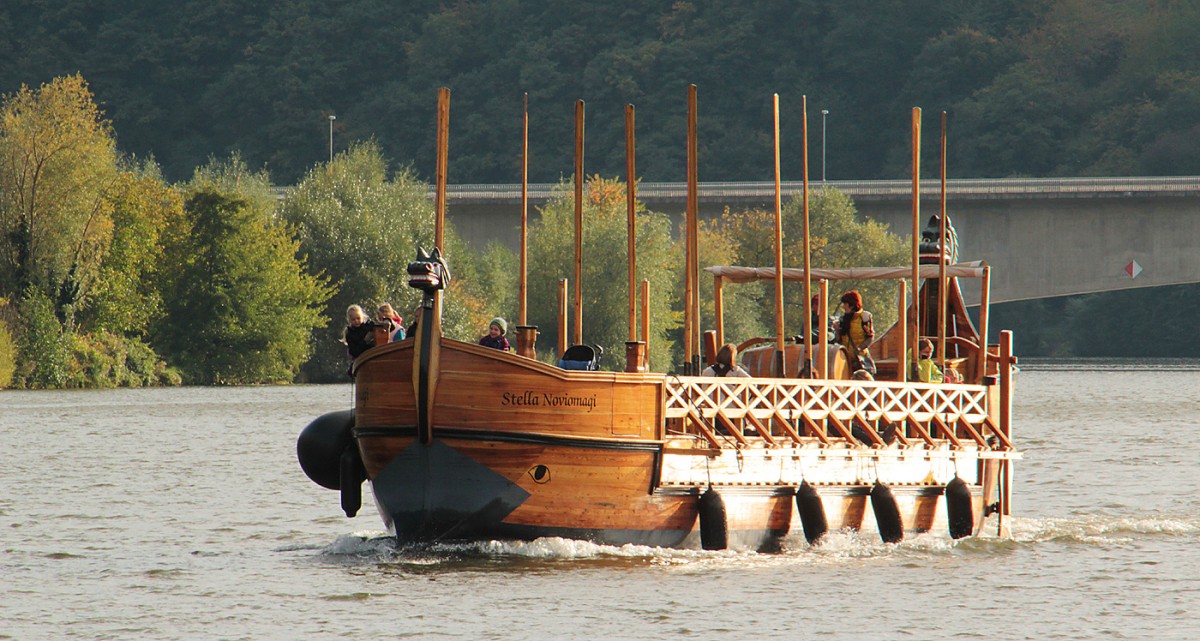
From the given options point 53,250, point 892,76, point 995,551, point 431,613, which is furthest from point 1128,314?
point 431,613

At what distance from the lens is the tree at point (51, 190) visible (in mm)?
65250

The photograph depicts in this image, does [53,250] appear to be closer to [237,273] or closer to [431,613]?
[237,273]

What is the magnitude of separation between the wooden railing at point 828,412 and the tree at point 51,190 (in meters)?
44.9

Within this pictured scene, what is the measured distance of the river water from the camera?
63.0 ft

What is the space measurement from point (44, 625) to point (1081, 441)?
3394cm

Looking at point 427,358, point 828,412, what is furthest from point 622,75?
point 427,358

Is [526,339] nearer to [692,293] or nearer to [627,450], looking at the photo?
[692,293]

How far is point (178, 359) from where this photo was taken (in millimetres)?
74062

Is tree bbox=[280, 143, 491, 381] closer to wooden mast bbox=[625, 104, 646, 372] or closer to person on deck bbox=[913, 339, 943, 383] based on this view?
person on deck bbox=[913, 339, 943, 383]

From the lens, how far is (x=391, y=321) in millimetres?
22844

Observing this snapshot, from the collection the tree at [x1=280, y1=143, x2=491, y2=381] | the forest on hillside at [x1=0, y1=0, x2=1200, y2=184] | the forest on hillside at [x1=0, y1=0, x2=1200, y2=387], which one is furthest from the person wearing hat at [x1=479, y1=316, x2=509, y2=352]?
the forest on hillside at [x1=0, y1=0, x2=1200, y2=184]

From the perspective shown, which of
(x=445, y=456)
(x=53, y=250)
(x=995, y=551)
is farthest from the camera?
(x=53, y=250)

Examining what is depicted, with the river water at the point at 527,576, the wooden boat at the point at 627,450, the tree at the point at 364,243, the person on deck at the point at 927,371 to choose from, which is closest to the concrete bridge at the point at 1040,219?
the tree at the point at 364,243

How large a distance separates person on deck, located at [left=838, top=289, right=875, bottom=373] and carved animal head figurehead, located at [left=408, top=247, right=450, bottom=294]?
22.0 ft
